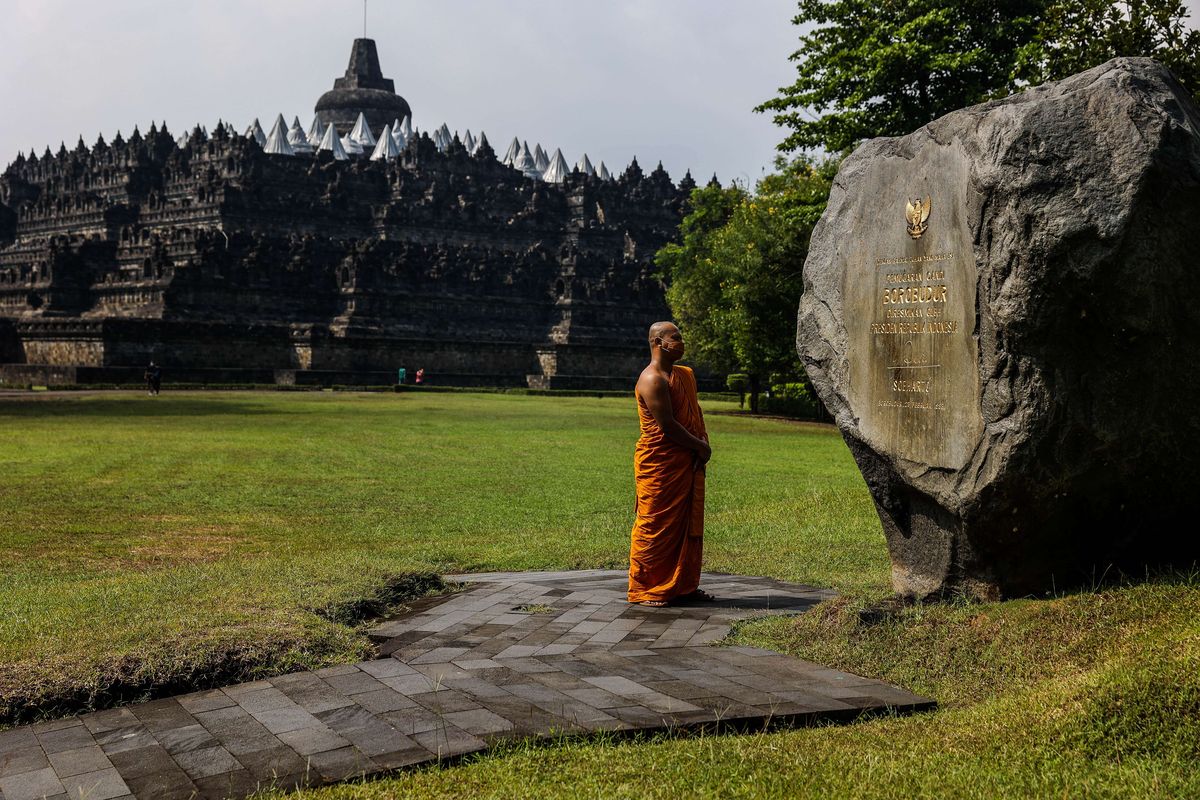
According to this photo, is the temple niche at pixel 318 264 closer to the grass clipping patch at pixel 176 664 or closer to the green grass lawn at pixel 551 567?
the green grass lawn at pixel 551 567

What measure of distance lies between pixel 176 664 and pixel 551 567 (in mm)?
3683

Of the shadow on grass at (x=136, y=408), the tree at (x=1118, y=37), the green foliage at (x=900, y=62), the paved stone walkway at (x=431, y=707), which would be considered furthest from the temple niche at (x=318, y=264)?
the paved stone walkway at (x=431, y=707)

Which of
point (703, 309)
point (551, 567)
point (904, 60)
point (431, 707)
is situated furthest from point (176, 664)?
point (703, 309)

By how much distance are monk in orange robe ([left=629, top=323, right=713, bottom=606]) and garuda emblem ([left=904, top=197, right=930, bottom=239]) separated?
4.81 feet

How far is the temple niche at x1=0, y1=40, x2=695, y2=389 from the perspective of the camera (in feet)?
139

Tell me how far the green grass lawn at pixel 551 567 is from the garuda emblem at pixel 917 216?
76.7 inches

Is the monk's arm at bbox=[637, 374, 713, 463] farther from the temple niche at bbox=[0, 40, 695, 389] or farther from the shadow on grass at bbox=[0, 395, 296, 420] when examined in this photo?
the temple niche at bbox=[0, 40, 695, 389]

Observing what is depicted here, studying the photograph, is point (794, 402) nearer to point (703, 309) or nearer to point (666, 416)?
point (703, 309)

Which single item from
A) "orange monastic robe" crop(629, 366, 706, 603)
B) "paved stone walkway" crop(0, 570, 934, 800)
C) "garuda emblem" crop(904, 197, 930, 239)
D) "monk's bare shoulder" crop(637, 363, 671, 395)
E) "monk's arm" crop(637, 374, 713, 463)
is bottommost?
"paved stone walkway" crop(0, 570, 934, 800)

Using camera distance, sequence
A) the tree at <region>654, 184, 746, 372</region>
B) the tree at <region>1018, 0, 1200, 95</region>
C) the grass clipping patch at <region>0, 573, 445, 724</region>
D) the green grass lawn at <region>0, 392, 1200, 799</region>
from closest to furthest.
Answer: the green grass lawn at <region>0, 392, 1200, 799</region> < the grass clipping patch at <region>0, 573, 445, 724</region> < the tree at <region>1018, 0, 1200, 95</region> < the tree at <region>654, 184, 746, 372</region>

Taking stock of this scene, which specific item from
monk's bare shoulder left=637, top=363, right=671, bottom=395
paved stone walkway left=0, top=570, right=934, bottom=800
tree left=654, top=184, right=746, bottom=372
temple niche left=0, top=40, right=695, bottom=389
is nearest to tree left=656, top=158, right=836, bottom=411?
tree left=654, top=184, right=746, bottom=372

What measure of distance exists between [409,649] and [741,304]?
2348 centimetres

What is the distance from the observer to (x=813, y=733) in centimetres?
409

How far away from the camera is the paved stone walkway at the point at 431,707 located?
12.2ft
